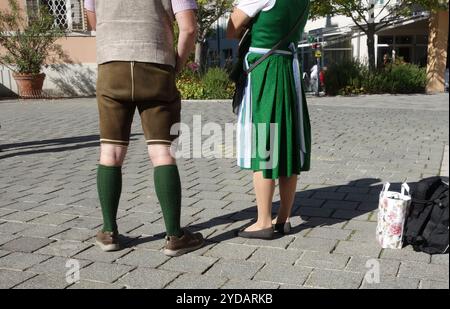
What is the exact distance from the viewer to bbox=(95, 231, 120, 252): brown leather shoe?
3186 mm

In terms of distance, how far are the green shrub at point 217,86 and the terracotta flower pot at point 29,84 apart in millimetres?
5596

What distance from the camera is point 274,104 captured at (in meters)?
3.26

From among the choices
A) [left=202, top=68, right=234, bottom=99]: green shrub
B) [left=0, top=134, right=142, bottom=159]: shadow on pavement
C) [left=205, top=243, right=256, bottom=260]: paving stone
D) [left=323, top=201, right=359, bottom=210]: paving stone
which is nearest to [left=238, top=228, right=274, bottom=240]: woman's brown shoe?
[left=205, top=243, right=256, bottom=260]: paving stone

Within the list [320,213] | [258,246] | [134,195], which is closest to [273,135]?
[258,246]

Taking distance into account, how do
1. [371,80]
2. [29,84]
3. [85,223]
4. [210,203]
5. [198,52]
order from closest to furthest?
[85,223], [210,203], [29,84], [371,80], [198,52]

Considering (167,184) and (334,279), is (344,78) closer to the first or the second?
(167,184)

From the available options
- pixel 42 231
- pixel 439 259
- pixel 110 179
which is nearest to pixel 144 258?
pixel 110 179

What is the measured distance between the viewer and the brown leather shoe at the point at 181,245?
3.11 metres

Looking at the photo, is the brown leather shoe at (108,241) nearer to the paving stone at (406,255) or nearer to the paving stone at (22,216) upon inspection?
the paving stone at (22,216)

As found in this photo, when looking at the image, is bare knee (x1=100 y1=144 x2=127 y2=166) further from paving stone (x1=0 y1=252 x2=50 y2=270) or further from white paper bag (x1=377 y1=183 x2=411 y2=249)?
white paper bag (x1=377 y1=183 x2=411 y2=249)

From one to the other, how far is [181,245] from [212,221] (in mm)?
724
